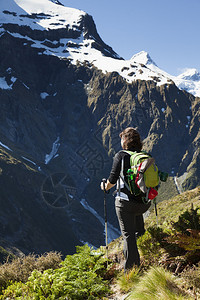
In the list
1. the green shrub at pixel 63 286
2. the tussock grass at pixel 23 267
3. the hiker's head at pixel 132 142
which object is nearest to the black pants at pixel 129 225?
the green shrub at pixel 63 286

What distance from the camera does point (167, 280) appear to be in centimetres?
486

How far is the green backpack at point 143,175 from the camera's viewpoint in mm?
5246

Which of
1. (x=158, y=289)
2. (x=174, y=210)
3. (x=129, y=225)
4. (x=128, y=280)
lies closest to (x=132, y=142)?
(x=129, y=225)

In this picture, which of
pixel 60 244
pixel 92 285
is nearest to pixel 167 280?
pixel 92 285

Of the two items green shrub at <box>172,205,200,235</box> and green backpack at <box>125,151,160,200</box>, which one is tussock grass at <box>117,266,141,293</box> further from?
green shrub at <box>172,205,200,235</box>

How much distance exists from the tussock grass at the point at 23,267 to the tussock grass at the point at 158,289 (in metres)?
3.38

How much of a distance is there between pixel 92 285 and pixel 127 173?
7.33ft

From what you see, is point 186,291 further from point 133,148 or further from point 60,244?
point 60,244

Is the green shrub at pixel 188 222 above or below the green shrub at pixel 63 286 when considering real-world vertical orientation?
above

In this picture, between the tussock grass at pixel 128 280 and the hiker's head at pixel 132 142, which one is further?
the hiker's head at pixel 132 142

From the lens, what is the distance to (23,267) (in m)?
7.41

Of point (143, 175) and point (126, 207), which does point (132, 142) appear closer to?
point (143, 175)

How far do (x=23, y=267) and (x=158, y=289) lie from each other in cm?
426

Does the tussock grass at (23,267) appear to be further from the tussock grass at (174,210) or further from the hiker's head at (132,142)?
the hiker's head at (132,142)
